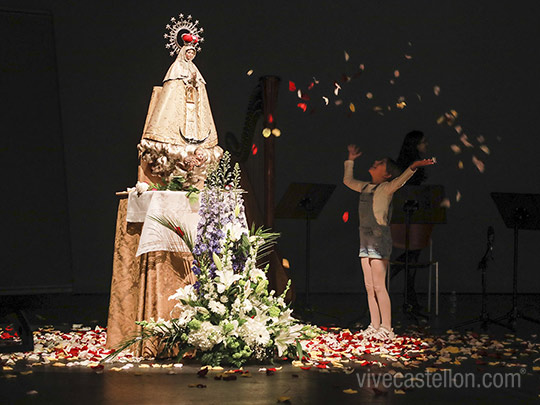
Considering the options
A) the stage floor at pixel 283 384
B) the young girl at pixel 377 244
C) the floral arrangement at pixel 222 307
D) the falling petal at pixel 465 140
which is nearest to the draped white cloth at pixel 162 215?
the floral arrangement at pixel 222 307

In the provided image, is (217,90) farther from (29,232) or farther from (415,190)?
(29,232)

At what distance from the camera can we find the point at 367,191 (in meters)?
5.17

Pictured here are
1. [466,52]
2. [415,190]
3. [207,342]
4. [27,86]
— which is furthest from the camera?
[466,52]

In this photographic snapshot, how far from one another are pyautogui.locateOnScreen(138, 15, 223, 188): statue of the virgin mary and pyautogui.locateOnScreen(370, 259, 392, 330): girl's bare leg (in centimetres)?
146

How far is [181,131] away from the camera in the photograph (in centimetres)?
442

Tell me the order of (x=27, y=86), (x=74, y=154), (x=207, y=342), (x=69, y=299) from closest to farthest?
1. (x=27, y=86)
2. (x=207, y=342)
3. (x=69, y=299)
4. (x=74, y=154)

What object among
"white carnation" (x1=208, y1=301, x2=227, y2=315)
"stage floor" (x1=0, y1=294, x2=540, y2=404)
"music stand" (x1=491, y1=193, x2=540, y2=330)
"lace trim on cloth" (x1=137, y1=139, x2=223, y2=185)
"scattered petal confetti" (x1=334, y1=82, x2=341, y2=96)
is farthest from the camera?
"scattered petal confetti" (x1=334, y1=82, x2=341, y2=96)

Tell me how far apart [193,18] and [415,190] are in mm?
3881

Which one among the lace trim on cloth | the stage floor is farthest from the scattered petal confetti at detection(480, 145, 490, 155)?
the lace trim on cloth

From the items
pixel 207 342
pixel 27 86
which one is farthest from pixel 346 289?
pixel 27 86

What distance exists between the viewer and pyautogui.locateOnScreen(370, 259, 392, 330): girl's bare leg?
5012 mm

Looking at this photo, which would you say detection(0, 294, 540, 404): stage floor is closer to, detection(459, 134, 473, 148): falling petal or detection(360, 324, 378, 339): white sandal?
detection(360, 324, 378, 339): white sandal

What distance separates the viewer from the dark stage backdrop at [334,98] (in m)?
8.09

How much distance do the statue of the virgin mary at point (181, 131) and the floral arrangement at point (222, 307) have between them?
310mm
